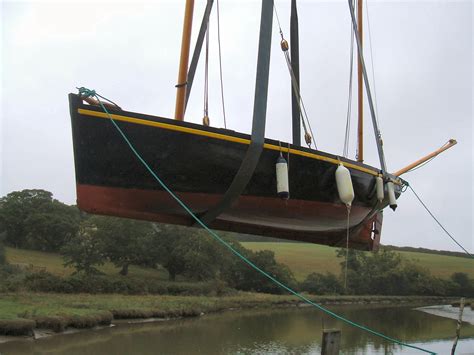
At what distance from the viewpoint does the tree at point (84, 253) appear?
48.6 m

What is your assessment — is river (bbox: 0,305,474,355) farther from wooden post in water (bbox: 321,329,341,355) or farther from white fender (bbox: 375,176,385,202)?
wooden post in water (bbox: 321,329,341,355)

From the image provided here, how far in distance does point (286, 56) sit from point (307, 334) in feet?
85.5

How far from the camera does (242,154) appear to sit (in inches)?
272

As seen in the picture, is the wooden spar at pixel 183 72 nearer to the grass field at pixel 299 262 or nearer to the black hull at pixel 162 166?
the black hull at pixel 162 166

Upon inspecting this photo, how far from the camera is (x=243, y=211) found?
745cm

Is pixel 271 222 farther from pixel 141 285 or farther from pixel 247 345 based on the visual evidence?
pixel 141 285

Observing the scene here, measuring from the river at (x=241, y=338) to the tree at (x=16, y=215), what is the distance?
29307 millimetres

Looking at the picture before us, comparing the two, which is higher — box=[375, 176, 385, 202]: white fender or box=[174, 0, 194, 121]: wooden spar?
box=[174, 0, 194, 121]: wooden spar

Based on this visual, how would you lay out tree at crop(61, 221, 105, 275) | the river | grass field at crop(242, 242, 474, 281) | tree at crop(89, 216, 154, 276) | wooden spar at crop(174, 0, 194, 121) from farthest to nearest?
1. grass field at crop(242, 242, 474, 281)
2. tree at crop(89, 216, 154, 276)
3. tree at crop(61, 221, 105, 275)
4. the river
5. wooden spar at crop(174, 0, 194, 121)

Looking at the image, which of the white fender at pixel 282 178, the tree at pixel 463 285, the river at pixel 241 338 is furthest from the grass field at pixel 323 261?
the white fender at pixel 282 178

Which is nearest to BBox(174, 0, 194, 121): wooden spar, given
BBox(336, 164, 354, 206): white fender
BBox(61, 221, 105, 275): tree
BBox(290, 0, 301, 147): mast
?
BBox(336, 164, 354, 206): white fender

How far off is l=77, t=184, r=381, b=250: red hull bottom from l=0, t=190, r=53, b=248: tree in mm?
54140

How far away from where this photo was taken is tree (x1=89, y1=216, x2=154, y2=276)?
5162 centimetres

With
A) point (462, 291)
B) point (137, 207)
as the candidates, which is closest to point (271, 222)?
point (137, 207)
